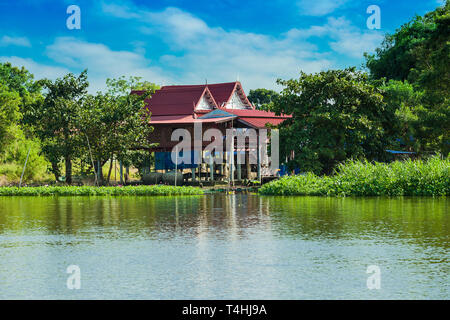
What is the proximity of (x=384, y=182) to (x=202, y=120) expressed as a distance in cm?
1540

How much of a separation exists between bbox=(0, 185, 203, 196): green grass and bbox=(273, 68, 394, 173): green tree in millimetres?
6212

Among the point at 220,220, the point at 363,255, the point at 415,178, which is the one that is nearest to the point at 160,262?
the point at 363,255

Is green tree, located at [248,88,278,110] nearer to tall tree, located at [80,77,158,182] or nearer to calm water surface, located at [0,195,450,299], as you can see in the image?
tall tree, located at [80,77,158,182]

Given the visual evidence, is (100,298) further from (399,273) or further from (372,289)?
(399,273)

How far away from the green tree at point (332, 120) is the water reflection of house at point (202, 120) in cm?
319

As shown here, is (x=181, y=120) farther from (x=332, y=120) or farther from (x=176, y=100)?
(x=332, y=120)

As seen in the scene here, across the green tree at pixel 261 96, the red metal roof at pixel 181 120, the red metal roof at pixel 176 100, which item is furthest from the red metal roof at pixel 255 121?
the green tree at pixel 261 96

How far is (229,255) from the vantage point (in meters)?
9.48

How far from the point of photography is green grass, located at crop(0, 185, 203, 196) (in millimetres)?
27853

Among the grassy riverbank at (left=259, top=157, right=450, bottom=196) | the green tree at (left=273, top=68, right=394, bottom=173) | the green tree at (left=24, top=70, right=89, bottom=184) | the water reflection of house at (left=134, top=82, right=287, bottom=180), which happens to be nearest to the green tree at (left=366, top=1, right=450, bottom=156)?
the green tree at (left=273, top=68, right=394, bottom=173)

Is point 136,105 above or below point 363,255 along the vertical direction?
above

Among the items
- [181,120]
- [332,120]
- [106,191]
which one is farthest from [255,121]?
[106,191]

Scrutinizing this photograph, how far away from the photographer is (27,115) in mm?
36250

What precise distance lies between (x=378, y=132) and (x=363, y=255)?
23.1 meters
